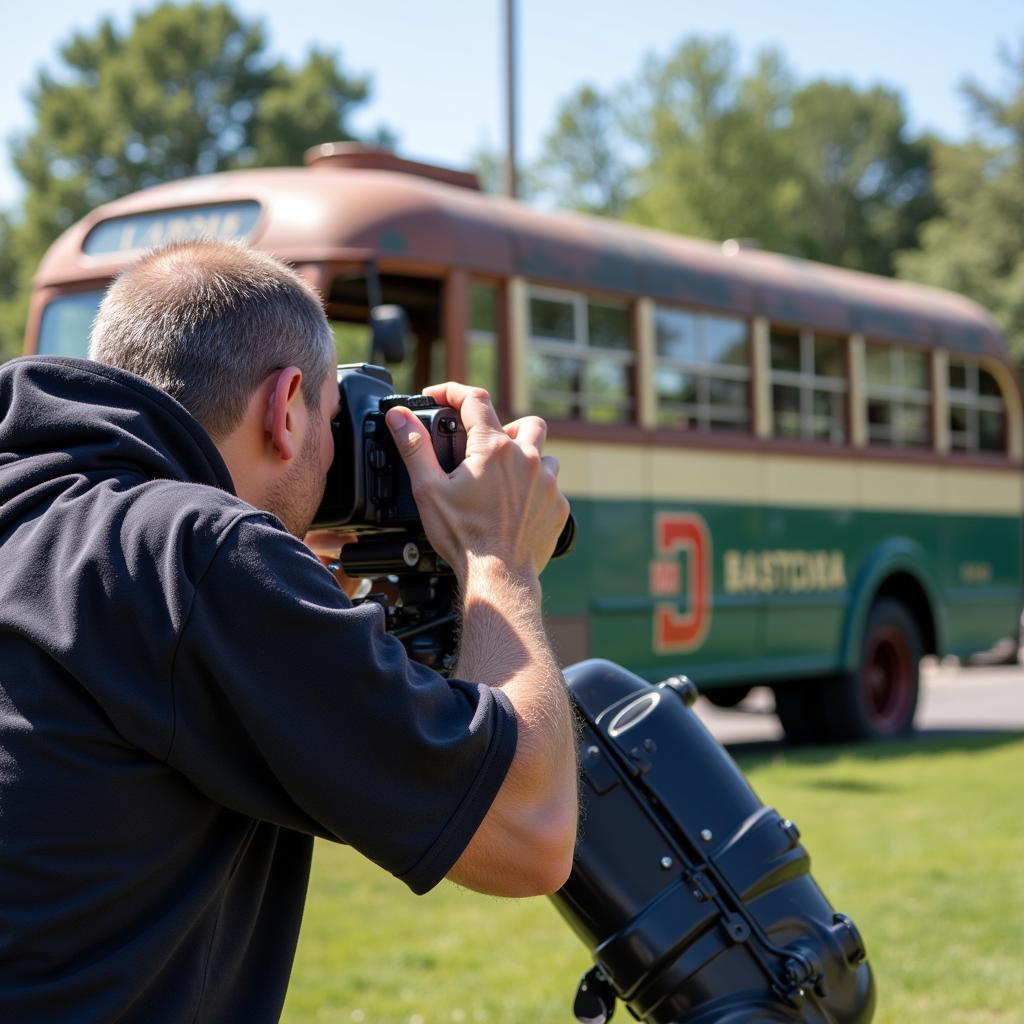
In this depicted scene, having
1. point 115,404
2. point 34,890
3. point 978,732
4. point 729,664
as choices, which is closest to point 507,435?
point 115,404

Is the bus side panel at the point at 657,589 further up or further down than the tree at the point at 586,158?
further down

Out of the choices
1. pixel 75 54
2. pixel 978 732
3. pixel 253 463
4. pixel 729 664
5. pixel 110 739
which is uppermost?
pixel 75 54

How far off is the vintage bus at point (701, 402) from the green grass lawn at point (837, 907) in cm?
213

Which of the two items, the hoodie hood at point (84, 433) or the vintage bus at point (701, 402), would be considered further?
the vintage bus at point (701, 402)

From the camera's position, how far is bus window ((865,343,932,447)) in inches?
462

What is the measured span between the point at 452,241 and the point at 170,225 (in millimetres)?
1542

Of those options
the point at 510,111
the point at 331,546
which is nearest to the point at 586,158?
the point at 510,111

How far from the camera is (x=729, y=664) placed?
10.2m

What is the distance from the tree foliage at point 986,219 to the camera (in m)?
38.6

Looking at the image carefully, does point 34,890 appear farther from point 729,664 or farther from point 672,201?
point 672,201

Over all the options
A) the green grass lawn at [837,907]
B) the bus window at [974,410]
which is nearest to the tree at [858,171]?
the bus window at [974,410]

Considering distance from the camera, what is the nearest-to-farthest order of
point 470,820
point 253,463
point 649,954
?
point 470,820, point 253,463, point 649,954

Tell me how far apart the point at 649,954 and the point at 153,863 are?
992 mm

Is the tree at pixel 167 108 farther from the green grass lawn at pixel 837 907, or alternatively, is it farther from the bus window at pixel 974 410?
the green grass lawn at pixel 837 907
